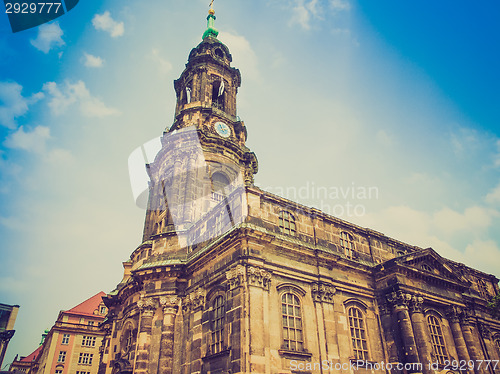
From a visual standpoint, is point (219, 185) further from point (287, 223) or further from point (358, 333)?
point (358, 333)

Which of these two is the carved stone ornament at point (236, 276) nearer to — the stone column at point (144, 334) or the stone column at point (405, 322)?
the stone column at point (144, 334)

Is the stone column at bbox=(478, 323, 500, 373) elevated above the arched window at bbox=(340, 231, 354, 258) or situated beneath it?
situated beneath

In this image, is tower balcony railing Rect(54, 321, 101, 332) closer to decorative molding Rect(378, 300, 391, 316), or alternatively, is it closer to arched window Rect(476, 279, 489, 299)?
decorative molding Rect(378, 300, 391, 316)

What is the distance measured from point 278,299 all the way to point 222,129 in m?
17.4

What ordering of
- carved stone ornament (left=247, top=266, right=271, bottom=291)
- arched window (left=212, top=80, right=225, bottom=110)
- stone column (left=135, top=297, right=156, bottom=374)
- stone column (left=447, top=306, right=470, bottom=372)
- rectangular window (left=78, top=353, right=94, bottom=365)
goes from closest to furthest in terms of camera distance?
carved stone ornament (left=247, top=266, right=271, bottom=291) → stone column (left=135, top=297, right=156, bottom=374) → stone column (left=447, top=306, right=470, bottom=372) → arched window (left=212, top=80, right=225, bottom=110) → rectangular window (left=78, top=353, right=94, bottom=365)

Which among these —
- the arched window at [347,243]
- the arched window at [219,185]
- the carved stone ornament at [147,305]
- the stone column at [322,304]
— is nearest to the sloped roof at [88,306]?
the arched window at [219,185]

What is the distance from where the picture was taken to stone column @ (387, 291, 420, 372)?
18.8 meters

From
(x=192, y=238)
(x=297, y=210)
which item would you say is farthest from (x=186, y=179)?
(x=297, y=210)

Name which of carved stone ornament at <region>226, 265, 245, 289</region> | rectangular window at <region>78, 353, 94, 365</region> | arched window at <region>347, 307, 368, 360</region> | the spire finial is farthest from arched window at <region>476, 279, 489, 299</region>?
rectangular window at <region>78, 353, 94, 365</region>

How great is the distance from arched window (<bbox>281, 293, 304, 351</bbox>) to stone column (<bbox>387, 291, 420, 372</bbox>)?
5762 millimetres

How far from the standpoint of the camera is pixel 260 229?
726 inches

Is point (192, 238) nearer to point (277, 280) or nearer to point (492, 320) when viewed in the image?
point (277, 280)

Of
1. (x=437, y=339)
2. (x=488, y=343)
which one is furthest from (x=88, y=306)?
(x=488, y=343)

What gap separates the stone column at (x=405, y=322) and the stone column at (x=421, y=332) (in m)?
0.30
